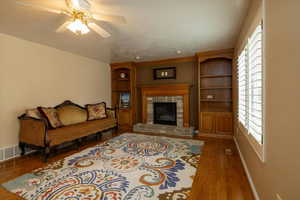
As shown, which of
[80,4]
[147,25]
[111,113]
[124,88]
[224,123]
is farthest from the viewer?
[124,88]

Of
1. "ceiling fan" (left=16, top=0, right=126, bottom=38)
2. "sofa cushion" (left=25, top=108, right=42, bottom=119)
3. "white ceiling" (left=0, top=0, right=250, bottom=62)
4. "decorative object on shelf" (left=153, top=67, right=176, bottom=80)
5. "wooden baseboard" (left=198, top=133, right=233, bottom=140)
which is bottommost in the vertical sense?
"wooden baseboard" (left=198, top=133, right=233, bottom=140)

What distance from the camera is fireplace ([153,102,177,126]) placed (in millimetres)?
4754

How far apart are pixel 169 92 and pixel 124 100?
1.97 meters

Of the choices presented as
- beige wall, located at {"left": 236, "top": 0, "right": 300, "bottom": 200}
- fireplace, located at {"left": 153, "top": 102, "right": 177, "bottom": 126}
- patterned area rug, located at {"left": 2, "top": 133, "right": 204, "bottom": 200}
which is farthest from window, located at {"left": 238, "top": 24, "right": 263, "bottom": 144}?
fireplace, located at {"left": 153, "top": 102, "right": 177, "bottom": 126}

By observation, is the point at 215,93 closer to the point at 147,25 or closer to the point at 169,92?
the point at 169,92

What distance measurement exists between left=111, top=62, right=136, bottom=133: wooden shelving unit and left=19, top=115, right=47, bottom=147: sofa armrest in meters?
2.62

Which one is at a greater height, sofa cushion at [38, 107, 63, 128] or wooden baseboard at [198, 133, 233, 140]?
sofa cushion at [38, 107, 63, 128]

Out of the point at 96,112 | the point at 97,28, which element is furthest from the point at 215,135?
the point at 97,28

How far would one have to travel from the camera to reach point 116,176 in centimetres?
203

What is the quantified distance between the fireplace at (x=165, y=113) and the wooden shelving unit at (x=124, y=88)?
870 millimetres

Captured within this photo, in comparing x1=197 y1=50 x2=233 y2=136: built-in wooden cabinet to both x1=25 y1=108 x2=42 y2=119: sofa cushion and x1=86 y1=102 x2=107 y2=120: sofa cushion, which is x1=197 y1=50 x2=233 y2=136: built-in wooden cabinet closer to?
x1=86 y1=102 x2=107 y2=120: sofa cushion

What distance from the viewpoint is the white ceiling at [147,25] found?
1.86m

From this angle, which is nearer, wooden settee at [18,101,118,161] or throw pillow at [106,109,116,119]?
wooden settee at [18,101,118,161]

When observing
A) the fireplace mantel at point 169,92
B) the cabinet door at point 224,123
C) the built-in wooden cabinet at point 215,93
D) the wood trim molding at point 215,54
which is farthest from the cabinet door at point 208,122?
the wood trim molding at point 215,54
